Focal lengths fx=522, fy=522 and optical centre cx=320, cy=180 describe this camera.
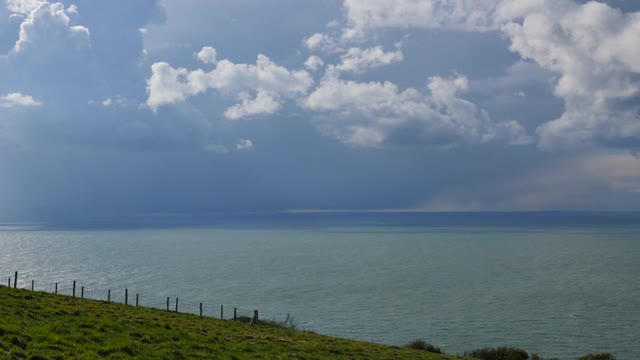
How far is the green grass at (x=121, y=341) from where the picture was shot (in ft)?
69.3

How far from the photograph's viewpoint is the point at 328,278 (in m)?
124

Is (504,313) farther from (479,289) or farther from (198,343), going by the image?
(198,343)

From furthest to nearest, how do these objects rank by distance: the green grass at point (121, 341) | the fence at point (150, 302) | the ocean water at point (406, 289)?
the fence at point (150, 302), the ocean water at point (406, 289), the green grass at point (121, 341)

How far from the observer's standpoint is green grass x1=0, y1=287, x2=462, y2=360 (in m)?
21.1

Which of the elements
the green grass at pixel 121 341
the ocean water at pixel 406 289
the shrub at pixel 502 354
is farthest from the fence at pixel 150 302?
the green grass at pixel 121 341

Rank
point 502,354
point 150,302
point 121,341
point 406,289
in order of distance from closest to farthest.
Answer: point 121,341
point 502,354
point 150,302
point 406,289

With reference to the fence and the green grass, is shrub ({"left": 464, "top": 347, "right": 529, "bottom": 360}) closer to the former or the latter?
the green grass

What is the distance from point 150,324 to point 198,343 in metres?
5.15

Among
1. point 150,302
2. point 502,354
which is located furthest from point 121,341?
point 150,302

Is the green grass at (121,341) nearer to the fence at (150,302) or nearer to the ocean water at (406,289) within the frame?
the ocean water at (406,289)

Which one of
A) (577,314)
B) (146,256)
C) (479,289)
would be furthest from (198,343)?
(146,256)

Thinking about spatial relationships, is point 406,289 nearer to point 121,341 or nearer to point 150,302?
point 150,302

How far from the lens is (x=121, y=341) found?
24.1m

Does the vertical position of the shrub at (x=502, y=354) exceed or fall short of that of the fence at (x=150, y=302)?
it exceeds it
